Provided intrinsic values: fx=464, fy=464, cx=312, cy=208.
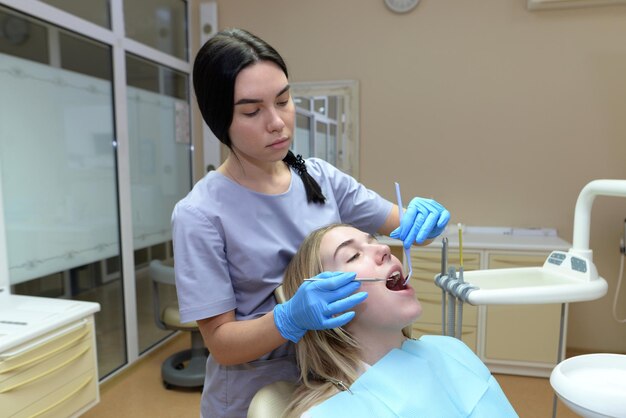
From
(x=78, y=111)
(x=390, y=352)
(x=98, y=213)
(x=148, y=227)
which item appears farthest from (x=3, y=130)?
(x=390, y=352)

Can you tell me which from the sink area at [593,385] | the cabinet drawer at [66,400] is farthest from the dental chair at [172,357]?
the sink area at [593,385]

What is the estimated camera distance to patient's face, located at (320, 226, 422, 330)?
1.08 meters

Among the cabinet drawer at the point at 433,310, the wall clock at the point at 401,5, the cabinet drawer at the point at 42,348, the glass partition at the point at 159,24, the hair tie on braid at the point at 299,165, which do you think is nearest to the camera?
the hair tie on braid at the point at 299,165

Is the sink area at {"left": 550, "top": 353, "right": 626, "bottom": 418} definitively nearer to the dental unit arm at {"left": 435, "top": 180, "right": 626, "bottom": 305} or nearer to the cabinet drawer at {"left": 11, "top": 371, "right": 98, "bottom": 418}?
the dental unit arm at {"left": 435, "top": 180, "right": 626, "bottom": 305}

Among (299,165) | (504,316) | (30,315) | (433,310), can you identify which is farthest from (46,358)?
(504,316)

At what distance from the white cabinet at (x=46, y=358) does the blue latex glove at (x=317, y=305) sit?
42.4 inches

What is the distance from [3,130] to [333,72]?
2.10 metres

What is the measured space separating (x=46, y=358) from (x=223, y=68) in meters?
1.31

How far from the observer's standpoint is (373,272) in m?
1.08

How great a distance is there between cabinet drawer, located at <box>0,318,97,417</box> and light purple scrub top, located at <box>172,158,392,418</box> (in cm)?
78

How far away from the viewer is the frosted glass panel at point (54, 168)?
2.07 m

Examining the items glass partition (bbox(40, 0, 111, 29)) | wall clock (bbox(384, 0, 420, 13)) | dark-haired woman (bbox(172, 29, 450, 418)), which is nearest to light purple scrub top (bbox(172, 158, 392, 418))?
dark-haired woman (bbox(172, 29, 450, 418))

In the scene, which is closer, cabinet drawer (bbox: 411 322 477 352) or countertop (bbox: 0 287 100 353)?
countertop (bbox: 0 287 100 353)

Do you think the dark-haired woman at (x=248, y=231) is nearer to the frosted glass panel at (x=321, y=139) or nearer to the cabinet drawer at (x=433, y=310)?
the cabinet drawer at (x=433, y=310)
